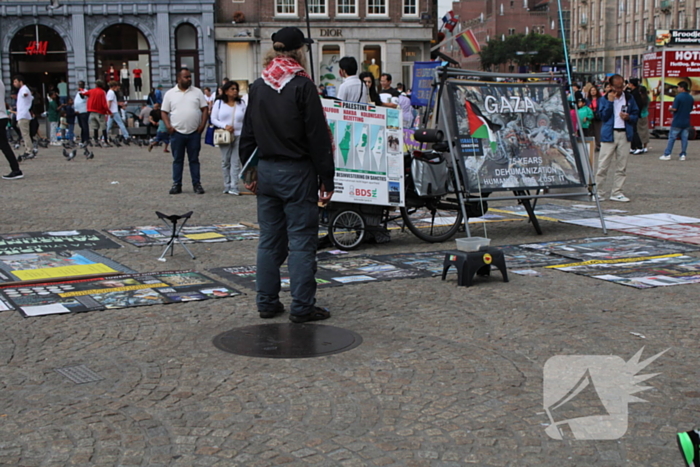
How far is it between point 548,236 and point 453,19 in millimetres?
5782

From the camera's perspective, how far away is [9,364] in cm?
487

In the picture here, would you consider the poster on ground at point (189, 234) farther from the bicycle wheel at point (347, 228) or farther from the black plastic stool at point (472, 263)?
the black plastic stool at point (472, 263)

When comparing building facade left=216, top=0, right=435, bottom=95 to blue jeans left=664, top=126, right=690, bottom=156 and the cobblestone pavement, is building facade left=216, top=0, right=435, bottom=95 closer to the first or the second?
blue jeans left=664, top=126, right=690, bottom=156

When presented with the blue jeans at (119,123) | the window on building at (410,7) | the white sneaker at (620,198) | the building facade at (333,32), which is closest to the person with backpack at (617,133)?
the white sneaker at (620,198)

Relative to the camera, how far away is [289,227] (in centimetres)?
584

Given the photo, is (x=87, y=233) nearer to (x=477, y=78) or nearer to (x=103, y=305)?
(x=103, y=305)

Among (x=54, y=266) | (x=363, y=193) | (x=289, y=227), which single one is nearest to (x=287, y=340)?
(x=289, y=227)

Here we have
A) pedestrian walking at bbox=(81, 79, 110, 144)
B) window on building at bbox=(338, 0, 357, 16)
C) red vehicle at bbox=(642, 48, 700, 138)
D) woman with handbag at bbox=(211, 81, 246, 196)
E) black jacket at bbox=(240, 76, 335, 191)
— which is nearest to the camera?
black jacket at bbox=(240, 76, 335, 191)

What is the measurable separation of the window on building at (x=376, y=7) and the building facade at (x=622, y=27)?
942 inches

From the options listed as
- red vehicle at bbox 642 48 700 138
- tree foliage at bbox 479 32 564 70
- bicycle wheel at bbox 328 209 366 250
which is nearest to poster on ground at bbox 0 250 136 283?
bicycle wheel at bbox 328 209 366 250

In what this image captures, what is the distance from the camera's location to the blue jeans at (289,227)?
5.77 meters

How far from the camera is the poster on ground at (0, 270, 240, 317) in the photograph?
618 cm

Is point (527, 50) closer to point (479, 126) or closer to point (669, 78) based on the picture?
point (669, 78)

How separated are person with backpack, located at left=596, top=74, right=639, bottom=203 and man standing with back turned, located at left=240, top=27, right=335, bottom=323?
7697 mm
